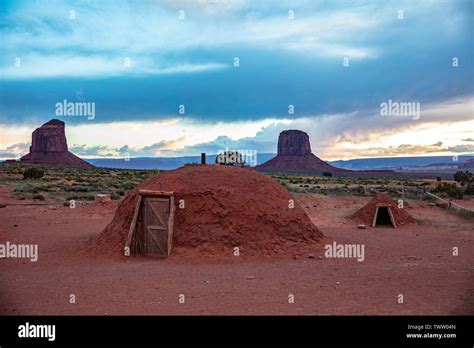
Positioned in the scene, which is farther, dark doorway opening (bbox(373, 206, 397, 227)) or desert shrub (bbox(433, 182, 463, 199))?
desert shrub (bbox(433, 182, 463, 199))

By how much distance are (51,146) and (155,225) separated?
103664mm

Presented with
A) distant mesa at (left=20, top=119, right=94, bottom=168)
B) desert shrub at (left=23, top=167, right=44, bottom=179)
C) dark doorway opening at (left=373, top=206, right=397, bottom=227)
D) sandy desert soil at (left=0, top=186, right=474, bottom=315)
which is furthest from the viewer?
distant mesa at (left=20, top=119, right=94, bottom=168)

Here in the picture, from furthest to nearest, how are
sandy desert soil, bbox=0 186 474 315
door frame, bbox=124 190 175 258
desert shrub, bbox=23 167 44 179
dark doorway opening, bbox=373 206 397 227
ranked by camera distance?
desert shrub, bbox=23 167 44 179
dark doorway opening, bbox=373 206 397 227
door frame, bbox=124 190 175 258
sandy desert soil, bbox=0 186 474 315

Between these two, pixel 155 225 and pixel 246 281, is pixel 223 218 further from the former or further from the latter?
pixel 246 281

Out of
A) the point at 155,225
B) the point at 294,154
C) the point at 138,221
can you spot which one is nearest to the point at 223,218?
the point at 155,225

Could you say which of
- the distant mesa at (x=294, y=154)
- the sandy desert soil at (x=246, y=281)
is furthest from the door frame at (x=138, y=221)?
the distant mesa at (x=294, y=154)

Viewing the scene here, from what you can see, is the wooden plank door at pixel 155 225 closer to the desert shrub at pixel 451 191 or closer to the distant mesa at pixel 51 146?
the desert shrub at pixel 451 191

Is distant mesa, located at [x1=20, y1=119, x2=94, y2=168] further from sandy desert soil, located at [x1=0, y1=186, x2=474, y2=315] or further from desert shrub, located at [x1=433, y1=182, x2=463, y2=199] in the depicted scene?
sandy desert soil, located at [x1=0, y1=186, x2=474, y2=315]

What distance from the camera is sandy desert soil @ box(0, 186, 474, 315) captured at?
7.93 metres

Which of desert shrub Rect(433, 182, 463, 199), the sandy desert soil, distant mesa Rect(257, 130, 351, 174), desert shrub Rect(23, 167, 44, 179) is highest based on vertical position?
distant mesa Rect(257, 130, 351, 174)

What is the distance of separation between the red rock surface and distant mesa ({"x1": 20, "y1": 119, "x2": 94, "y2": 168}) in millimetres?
95858

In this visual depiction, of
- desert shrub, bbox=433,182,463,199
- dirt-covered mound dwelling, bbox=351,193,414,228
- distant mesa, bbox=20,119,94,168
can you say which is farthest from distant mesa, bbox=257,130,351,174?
dirt-covered mound dwelling, bbox=351,193,414,228
